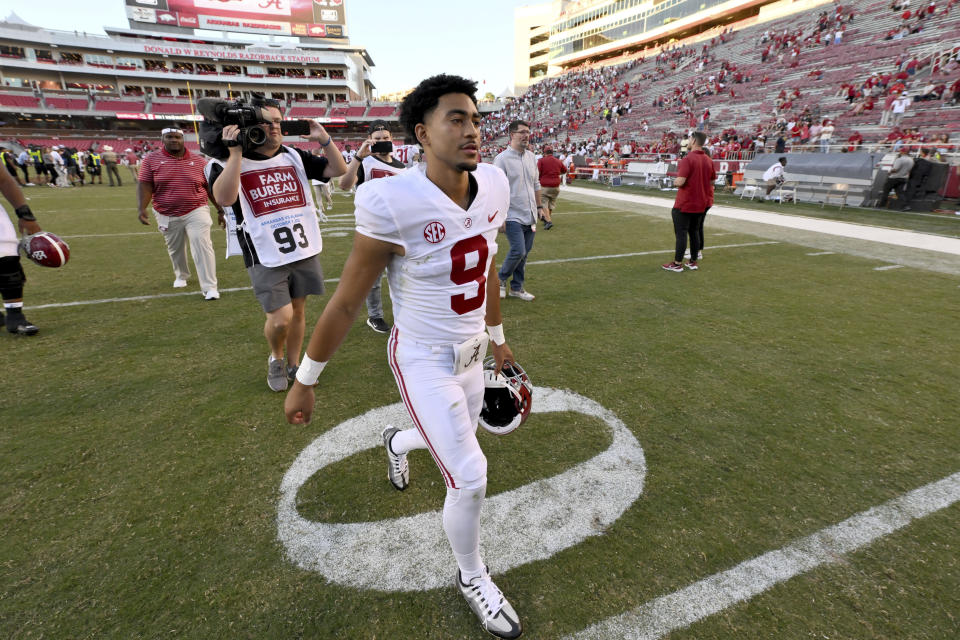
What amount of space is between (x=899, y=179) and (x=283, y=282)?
17.5 meters

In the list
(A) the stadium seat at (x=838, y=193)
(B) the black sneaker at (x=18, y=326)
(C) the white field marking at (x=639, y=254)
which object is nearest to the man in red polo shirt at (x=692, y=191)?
(C) the white field marking at (x=639, y=254)

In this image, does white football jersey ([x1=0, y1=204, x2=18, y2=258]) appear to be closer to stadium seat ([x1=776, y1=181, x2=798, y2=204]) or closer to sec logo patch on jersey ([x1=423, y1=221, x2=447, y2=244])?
sec logo patch on jersey ([x1=423, y1=221, x2=447, y2=244])

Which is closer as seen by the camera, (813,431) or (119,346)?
(813,431)

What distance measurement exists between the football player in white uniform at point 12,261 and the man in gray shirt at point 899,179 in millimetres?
19055

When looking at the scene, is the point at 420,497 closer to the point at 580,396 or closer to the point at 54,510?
the point at 580,396

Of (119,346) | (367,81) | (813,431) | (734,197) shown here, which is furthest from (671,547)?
(367,81)

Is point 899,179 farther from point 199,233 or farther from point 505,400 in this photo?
point 199,233

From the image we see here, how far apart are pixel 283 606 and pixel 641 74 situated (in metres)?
58.0

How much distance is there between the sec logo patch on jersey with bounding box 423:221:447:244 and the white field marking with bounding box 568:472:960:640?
5.48ft

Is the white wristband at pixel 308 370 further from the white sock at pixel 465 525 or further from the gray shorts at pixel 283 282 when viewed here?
Answer: the gray shorts at pixel 283 282

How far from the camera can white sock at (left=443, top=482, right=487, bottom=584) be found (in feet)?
6.00

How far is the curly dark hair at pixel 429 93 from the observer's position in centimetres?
190

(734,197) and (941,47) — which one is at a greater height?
(941,47)

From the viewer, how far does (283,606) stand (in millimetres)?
1979
